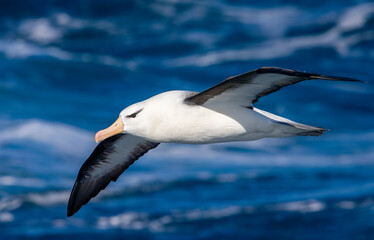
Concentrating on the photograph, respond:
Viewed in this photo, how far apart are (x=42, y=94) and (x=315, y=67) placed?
786 inches

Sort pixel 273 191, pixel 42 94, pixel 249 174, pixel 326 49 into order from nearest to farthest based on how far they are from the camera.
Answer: pixel 273 191 → pixel 249 174 → pixel 42 94 → pixel 326 49

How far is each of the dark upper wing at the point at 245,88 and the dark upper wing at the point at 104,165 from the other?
2154 millimetres

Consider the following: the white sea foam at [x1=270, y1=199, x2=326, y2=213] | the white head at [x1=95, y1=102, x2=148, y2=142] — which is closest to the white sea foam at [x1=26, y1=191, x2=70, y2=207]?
the white sea foam at [x1=270, y1=199, x2=326, y2=213]

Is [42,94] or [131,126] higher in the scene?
[42,94]

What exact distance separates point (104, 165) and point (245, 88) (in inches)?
131

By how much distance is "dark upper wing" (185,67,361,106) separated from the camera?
7005mm

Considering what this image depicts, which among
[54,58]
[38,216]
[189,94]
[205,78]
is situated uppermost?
[54,58]

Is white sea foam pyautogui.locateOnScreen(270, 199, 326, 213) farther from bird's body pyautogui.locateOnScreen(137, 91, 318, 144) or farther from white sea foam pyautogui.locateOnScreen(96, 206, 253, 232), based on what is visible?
bird's body pyautogui.locateOnScreen(137, 91, 318, 144)

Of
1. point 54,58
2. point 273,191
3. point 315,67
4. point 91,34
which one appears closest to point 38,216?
point 273,191

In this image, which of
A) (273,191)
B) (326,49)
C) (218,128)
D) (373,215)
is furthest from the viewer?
(326,49)

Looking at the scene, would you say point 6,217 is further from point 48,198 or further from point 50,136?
point 50,136

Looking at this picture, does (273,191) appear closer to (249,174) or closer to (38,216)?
(249,174)

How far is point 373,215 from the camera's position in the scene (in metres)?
30.3

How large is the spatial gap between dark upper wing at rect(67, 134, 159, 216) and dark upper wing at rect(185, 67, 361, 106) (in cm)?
215
